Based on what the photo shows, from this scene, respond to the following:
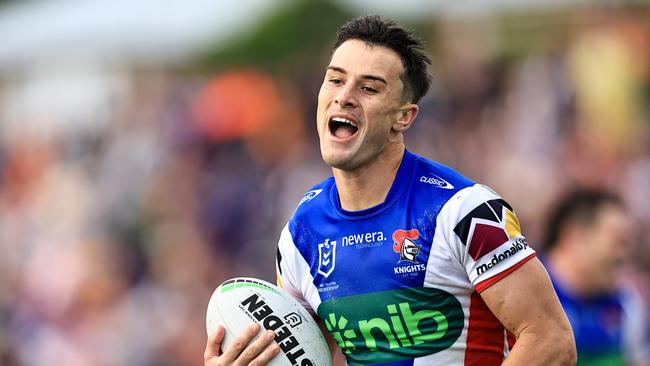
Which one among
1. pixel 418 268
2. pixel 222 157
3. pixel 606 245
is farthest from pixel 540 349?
pixel 222 157

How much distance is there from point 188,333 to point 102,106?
947cm

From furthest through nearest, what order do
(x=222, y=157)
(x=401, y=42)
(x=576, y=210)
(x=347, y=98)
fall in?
(x=222, y=157), (x=576, y=210), (x=401, y=42), (x=347, y=98)

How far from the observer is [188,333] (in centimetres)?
1214

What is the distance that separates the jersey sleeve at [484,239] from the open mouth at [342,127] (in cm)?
53

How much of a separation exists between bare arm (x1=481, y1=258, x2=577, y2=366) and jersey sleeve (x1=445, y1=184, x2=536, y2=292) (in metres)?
0.04

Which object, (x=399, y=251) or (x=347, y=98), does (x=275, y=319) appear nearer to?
(x=399, y=251)

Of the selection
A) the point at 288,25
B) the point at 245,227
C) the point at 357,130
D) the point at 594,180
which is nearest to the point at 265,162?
the point at 245,227

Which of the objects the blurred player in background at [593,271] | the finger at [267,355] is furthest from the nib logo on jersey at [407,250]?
the blurred player in background at [593,271]

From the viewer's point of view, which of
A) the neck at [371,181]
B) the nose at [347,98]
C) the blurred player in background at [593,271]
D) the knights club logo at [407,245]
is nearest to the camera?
the knights club logo at [407,245]

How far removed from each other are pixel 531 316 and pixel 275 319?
105cm

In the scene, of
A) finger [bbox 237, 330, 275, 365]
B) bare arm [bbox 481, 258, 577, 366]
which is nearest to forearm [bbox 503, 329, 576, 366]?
bare arm [bbox 481, 258, 577, 366]

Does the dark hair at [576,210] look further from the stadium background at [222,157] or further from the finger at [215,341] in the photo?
the finger at [215,341]

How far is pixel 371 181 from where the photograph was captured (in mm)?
4922

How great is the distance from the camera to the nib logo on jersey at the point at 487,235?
4.49 metres
